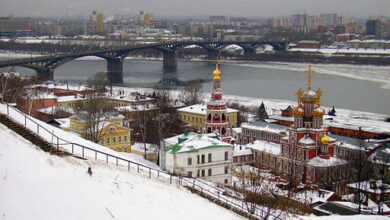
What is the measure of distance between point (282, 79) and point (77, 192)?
103 ft

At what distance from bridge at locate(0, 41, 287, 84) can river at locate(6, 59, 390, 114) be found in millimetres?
1094

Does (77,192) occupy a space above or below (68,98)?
above

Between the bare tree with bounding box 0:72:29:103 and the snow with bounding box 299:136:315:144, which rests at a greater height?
the bare tree with bounding box 0:72:29:103

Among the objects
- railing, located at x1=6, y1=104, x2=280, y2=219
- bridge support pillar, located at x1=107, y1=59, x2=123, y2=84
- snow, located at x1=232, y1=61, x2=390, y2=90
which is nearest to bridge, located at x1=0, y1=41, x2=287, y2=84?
bridge support pillar, located at x1=107, y1=59, x2=123, y2=84

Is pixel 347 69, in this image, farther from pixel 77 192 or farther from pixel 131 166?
pixel 77 192

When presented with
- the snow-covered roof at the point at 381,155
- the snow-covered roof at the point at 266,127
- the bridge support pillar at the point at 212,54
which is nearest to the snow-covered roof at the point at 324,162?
the snow-covered roof at the point at 381,155

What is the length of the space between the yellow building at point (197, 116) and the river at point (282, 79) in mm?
6048

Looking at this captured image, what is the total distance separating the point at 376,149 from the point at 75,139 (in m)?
8.65

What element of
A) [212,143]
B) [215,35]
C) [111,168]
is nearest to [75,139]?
[111,168]

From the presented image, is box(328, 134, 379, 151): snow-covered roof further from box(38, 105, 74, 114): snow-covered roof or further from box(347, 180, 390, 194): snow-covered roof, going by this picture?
box(38, 105, 74, 114): snow-covered roof

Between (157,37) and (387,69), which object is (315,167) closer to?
(387,69)

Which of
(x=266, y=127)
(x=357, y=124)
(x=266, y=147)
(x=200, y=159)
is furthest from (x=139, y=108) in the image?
(x=200, y=159)

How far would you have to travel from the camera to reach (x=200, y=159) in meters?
10.1

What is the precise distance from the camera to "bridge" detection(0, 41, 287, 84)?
113 ft
